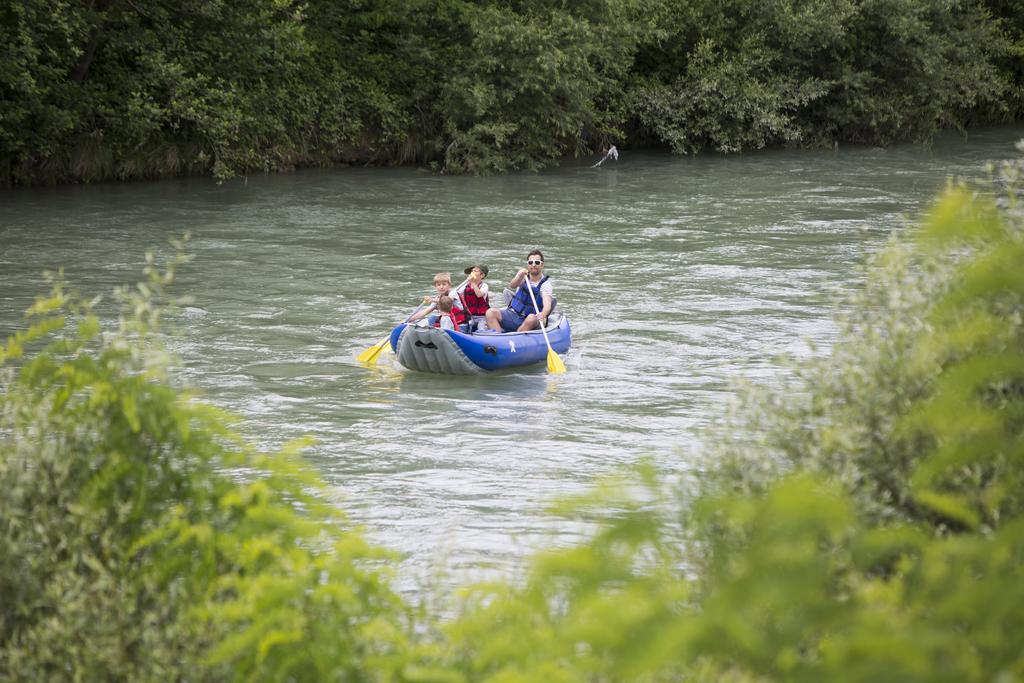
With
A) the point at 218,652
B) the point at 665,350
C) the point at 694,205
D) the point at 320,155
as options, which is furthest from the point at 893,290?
the point at 320,155

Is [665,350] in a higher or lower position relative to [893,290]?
lower

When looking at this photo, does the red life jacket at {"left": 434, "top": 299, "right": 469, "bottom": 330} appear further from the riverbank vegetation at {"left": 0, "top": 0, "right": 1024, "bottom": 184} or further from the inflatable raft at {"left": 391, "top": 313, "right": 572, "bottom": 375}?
the riverbank vegetation at {"left": 0, "top": 0, "right": 1024, "bottom": 184}

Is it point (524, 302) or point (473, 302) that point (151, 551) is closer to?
point (473, 302)

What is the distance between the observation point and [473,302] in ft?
45.8

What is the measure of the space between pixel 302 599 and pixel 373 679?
0.31 metres

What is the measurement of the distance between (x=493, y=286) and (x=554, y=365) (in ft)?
15.2

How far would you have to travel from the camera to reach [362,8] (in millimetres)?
30000

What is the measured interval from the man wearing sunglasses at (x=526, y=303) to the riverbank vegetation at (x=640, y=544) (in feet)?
26.7

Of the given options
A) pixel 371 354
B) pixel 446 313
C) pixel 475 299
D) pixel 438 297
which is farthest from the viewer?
pixel 475 299

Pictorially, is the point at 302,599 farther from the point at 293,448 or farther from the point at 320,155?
the point at 320,155

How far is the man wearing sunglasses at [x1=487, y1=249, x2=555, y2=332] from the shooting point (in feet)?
44.9

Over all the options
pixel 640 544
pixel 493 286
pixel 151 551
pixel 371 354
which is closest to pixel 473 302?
pixel 371 354

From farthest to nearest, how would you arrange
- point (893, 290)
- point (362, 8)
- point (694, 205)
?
1. point (362, 8)
2. point (694, 205)
3. point (893, 290)

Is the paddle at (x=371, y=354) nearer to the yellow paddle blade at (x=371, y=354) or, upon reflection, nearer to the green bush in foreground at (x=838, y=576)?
the yellow paddle blade at (x=371, y=354)
